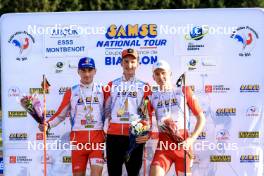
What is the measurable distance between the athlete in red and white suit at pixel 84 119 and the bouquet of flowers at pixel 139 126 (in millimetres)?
285

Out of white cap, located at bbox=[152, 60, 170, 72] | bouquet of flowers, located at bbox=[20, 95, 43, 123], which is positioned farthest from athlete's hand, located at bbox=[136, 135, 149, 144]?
bouquet of flowers, located at bbox=[20, 95, 43, 123]

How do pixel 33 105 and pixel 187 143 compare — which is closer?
pixel 187 143

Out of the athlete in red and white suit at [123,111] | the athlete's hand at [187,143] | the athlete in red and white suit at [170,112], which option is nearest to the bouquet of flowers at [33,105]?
the athlete in red and white suit at [123,111]

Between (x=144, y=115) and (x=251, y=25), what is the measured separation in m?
1.24

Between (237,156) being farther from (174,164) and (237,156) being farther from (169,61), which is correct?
(169,61)

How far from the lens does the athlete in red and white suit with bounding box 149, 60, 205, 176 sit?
5.42 metres

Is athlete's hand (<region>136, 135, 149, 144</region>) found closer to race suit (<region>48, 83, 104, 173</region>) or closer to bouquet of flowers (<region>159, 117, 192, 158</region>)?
bouquet of flowers (<region>159, 117, 192, 158</region>)

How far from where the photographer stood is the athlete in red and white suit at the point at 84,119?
5.51 meters

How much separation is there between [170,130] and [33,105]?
1.28 m

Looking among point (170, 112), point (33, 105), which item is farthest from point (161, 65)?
point (33, 105)

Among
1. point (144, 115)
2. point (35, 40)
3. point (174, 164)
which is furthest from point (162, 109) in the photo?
point (35, 40)

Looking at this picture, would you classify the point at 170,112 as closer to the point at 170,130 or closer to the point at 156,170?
the point at 170,130

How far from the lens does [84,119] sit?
5527 mm

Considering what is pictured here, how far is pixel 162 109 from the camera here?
5.43m
